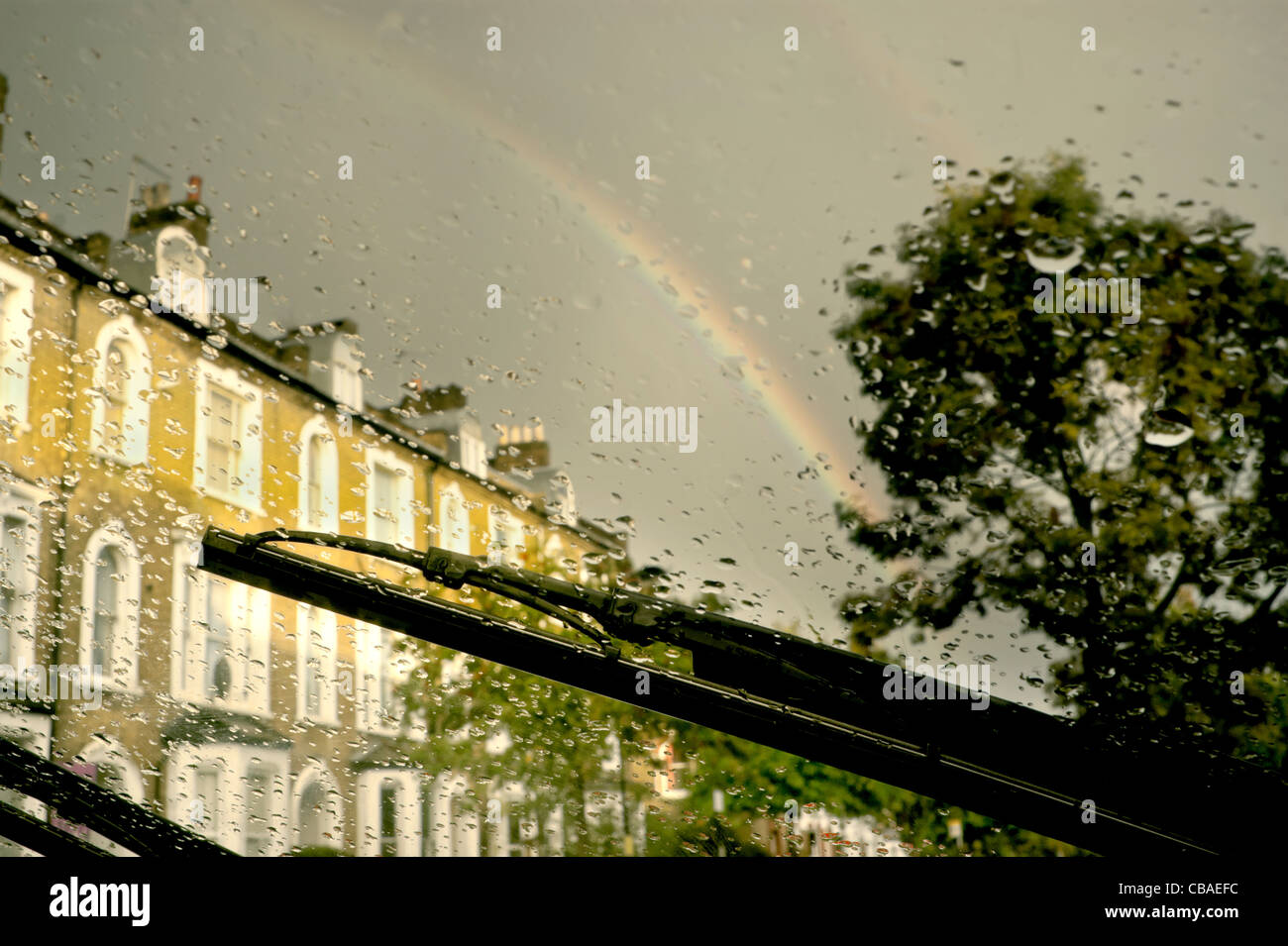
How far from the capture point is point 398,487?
2586 millimetres

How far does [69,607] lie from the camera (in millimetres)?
2848

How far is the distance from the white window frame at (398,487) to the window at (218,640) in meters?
0.39

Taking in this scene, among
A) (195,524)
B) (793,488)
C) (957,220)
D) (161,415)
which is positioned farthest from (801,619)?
(161,415)

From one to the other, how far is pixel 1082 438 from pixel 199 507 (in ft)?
7.98

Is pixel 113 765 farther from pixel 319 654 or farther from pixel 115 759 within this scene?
pixel 319 654

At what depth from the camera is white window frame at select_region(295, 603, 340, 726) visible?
2.58 meters

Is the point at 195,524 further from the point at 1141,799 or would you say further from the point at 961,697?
the point at 1141,799

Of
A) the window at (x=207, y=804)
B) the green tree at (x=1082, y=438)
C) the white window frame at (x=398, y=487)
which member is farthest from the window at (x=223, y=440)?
the green tree at (x=1082, y=438)

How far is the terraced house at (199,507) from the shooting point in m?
2.62

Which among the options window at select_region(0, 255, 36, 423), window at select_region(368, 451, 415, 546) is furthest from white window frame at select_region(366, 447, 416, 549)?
window at select_region(0, 255, 36, 423)

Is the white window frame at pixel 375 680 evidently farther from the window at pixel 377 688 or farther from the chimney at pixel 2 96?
the chimney at pixel 2 96

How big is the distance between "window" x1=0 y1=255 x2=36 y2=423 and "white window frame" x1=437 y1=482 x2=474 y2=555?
4.31 ft
